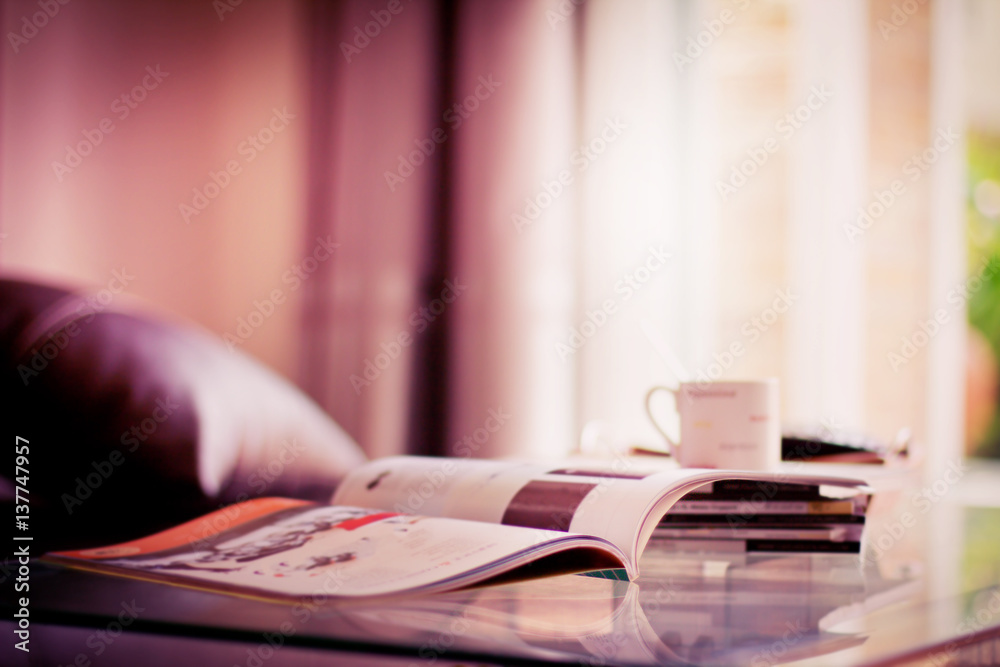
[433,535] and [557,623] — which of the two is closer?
[557,623]

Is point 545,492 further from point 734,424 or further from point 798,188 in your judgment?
point 798,188

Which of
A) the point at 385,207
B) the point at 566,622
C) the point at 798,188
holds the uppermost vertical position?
the point at 798,188

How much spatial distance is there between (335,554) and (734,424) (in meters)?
0.37

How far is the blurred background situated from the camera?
1861 millimetres

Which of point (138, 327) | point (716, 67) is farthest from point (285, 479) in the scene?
point (716, 67)

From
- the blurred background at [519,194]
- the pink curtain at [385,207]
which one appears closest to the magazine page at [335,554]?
the blurred background at [519,194]

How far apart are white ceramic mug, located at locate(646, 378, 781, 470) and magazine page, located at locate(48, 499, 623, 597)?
0.24 metres

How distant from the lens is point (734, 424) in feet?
2.32

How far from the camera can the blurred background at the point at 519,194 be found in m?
1.86

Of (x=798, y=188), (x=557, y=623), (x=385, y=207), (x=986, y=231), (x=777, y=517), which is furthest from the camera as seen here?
(x=986, y=231)

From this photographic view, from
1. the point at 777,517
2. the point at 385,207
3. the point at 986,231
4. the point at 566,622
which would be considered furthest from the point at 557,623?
the point at 986,231

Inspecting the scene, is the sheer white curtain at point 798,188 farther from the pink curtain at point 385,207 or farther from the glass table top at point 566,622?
the glass table top at point 566,622

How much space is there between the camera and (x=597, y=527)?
1.72ft

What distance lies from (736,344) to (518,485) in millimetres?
2016
